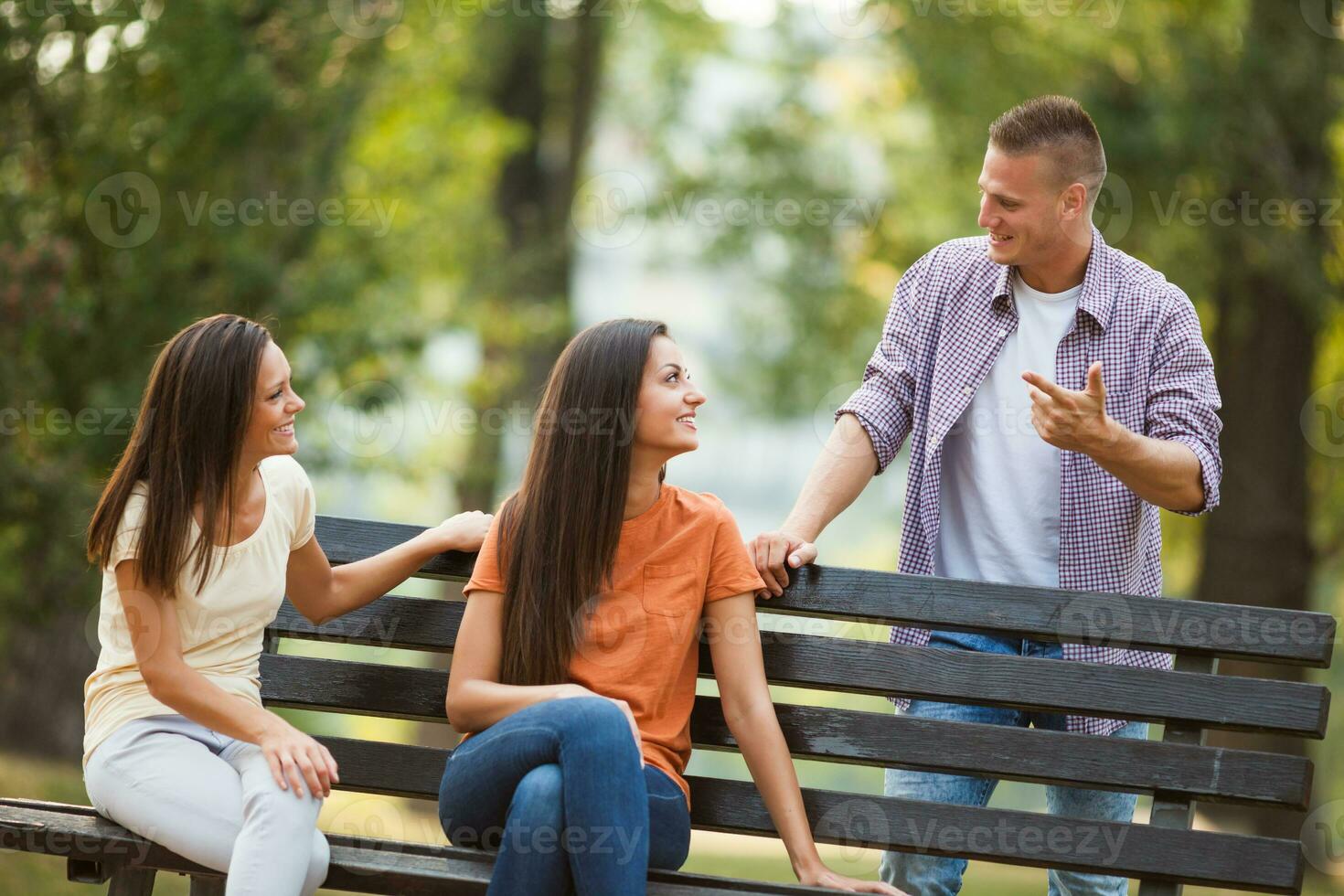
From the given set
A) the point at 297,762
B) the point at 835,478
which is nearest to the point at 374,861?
the point at 297,762

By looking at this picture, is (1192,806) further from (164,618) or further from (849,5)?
(849,5)

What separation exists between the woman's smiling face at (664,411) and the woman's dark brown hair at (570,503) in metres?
0.02

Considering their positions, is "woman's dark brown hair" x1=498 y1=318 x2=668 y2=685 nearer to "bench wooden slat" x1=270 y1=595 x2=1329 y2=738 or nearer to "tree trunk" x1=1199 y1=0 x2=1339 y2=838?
"bench wooden slat" x1=270 y1=595 x2=1329 y2=738

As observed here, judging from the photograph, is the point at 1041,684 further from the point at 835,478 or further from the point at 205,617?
the point at 205,617

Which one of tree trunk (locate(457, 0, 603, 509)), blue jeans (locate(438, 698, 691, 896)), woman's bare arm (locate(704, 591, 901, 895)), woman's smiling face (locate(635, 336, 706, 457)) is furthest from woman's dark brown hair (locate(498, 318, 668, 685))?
tree trunk (locate(457, 0, 603, 509))

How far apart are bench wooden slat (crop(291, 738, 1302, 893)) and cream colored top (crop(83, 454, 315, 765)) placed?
103 cm

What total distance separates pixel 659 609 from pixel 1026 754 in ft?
2.91

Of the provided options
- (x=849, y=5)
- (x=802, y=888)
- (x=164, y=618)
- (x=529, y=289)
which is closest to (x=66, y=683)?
(x=529, y=289)

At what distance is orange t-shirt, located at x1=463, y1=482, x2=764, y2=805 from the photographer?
2.98 m

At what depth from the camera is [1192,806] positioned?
314 cm

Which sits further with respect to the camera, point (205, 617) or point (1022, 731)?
point (1022, 731)

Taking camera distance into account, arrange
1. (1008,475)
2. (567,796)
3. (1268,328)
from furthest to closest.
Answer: (1268,328)
(1008,475)
(567,796)

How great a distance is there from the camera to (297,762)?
279cm

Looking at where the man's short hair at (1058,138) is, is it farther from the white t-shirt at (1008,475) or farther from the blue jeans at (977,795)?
the blue jeans at (977,795)
